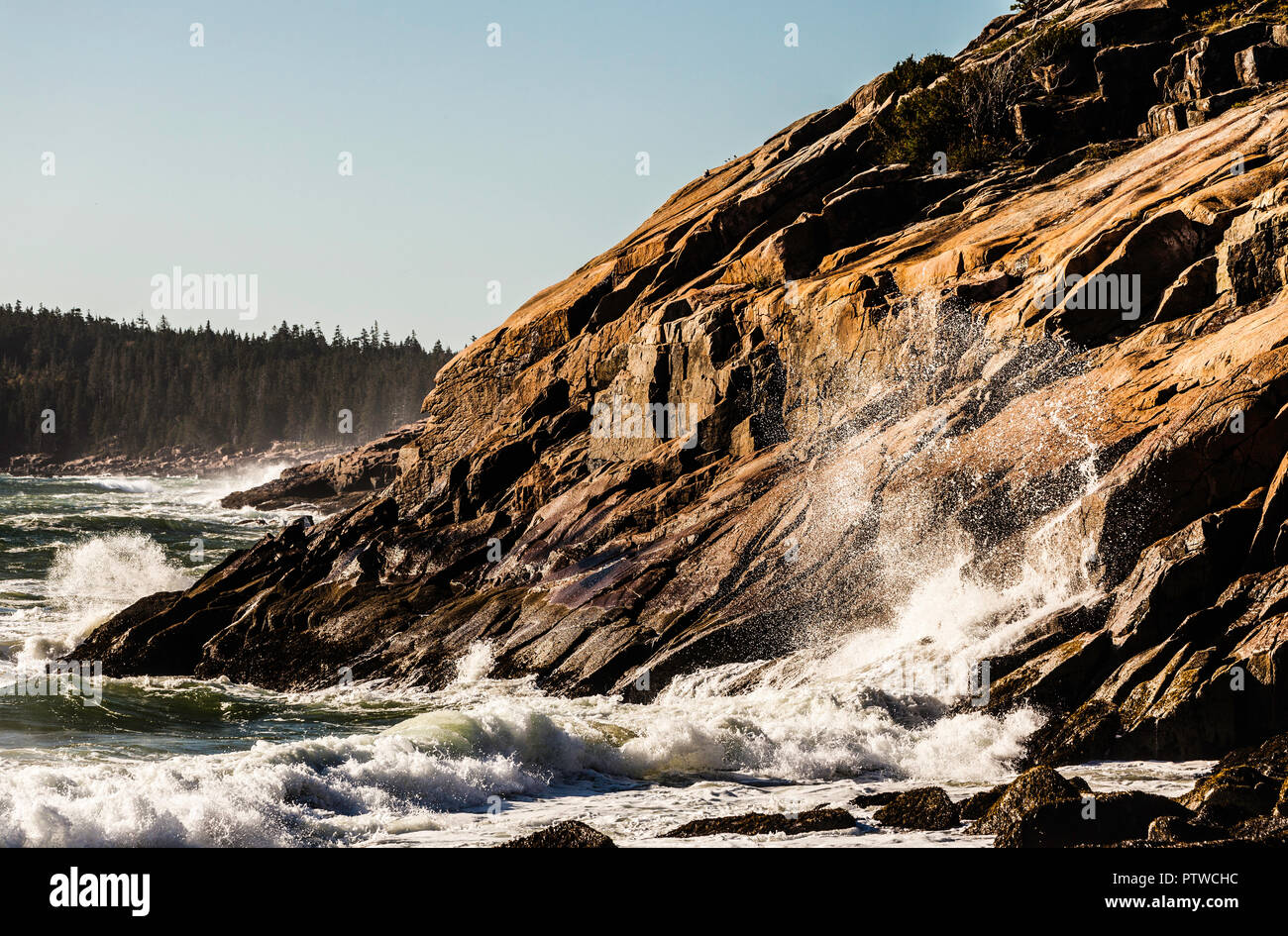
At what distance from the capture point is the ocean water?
14.5 m

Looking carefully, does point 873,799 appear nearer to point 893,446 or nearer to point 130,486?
point 893,446

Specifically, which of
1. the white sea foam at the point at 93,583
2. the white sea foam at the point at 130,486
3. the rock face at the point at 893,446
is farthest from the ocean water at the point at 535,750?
the white sea foam at the point at 130,486

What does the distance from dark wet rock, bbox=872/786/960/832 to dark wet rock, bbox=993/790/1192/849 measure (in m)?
0.95

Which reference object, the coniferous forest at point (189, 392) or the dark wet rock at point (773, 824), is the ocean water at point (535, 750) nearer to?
the dark wet rock at point (773, 824)

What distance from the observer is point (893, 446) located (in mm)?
24219

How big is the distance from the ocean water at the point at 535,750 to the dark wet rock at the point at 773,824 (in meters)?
0.35

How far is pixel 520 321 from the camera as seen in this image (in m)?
38.3

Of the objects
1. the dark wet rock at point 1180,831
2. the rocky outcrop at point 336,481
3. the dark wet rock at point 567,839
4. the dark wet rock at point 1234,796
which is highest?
the rocky outcrop at point 336,481

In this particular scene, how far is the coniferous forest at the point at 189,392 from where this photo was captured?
485 ft

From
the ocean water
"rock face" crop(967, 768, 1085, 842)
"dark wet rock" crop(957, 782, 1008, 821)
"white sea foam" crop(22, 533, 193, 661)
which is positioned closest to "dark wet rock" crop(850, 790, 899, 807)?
the ocean water

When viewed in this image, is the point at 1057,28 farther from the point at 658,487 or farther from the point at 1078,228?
the point at 658,487
